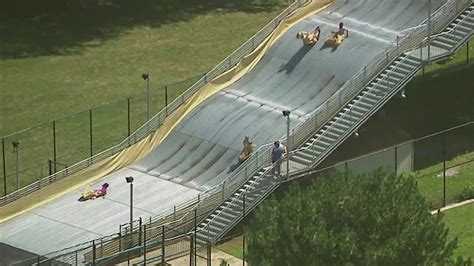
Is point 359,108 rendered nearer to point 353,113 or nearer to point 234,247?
point 353,113

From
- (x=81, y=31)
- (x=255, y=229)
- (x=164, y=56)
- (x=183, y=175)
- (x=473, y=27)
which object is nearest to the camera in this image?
(x=255, y=229)

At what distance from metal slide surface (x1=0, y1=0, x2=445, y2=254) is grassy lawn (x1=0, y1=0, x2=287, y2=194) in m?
4.23

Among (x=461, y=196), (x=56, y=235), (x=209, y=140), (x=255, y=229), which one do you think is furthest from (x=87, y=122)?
(x=255, y=229)

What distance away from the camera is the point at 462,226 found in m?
57.8

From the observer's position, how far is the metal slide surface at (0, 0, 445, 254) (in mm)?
59812

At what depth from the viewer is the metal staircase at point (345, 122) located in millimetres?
58812

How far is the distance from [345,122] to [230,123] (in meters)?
4.46

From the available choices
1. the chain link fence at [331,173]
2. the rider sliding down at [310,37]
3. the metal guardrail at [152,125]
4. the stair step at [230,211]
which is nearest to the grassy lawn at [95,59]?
the metal guardrail at [152,125]

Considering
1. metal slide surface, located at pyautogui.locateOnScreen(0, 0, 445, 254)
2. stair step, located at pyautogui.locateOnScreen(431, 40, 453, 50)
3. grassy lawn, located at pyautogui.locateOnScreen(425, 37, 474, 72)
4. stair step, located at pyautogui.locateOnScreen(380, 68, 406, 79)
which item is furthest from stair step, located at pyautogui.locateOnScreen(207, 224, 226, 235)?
grassy lawn, located at pyautogui.locateOnScreen(425, 37, 474, 72)

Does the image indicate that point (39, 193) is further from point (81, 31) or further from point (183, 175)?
point (81, 31)

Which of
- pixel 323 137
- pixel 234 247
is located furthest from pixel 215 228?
pixel 323 137

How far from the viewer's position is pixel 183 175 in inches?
2478

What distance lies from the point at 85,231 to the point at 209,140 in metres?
7.87

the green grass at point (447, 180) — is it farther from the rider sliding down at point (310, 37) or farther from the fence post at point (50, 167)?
the fence post at point (50, 167)
